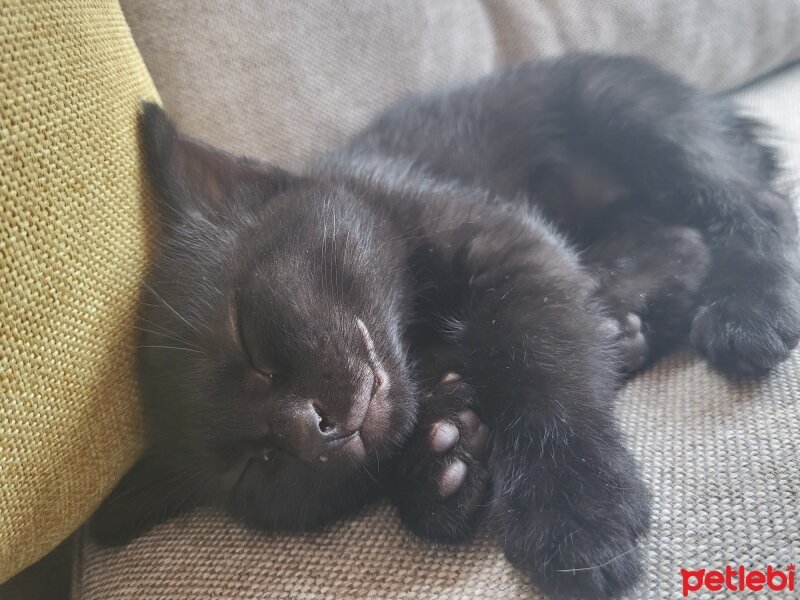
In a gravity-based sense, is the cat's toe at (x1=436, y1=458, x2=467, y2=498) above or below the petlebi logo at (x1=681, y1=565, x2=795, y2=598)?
below

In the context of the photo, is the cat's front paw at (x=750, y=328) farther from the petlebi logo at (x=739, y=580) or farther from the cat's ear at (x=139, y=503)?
the cat's ear at (x=139, y=503)

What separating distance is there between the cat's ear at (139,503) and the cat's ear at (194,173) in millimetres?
440

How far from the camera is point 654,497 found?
90cm

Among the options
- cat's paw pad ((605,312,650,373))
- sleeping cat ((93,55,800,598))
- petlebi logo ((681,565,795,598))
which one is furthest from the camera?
cat's paw pad ((605,312,650,373))

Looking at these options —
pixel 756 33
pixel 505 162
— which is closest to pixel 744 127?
pixel 505 162

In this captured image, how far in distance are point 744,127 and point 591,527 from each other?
1261mm

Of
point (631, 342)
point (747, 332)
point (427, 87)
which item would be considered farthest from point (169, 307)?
point (427, 87)

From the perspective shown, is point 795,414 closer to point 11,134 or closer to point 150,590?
point 150,590

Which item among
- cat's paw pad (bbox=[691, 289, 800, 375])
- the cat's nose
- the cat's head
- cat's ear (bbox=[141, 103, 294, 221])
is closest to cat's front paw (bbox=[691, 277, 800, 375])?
cat's paw pad (bbox=[691, 289, 800, 375])

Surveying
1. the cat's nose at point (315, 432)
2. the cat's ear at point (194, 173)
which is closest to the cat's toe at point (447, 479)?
the cat's nose at point (315, 432)

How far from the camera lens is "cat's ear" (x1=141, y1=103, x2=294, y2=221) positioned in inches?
42.8

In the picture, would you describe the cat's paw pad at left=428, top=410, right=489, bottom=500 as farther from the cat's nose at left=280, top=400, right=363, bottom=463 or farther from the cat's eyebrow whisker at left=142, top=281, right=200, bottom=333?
the cat's eyebrow whisker at left=142, top=281, right=200, bottom=333

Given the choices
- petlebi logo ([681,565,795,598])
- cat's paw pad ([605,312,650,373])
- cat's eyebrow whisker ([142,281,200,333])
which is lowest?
cat's paw pad ([605,312,650,373])

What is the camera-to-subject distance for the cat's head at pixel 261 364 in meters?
0.94
